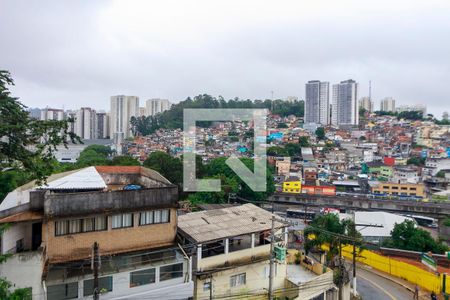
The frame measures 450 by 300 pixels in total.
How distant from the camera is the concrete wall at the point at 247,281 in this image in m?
10.8

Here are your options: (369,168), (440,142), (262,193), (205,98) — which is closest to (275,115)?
(205,98)

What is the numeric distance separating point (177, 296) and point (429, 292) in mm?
10758

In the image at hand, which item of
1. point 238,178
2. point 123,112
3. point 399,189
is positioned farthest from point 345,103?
point 238,178

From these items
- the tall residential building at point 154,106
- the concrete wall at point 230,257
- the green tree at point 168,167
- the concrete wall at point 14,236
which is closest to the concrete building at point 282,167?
the green tree at point 168,167

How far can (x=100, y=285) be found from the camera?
9.07m

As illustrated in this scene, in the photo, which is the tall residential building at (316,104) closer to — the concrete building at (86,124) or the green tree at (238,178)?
the concrete building at (86,124)

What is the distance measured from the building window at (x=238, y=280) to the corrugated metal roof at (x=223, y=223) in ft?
4.55

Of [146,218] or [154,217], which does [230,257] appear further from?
[146,218]

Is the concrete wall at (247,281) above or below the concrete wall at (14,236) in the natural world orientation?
below

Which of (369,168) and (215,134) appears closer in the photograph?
(369,168)

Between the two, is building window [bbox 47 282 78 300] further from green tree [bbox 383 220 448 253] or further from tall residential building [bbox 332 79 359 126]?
tall residential building [bbox 332 79 359 126]

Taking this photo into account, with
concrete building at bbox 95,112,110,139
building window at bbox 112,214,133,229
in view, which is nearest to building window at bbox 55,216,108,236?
building window at bbox 112,214,133,229

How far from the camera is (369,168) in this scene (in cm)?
5256

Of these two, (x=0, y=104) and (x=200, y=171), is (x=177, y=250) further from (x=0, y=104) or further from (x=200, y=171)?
(x=200, y=171)
